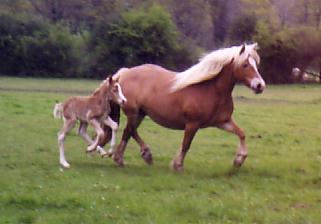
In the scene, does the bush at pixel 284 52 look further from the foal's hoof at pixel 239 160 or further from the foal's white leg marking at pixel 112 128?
the foal's hoof at pixel 239 160

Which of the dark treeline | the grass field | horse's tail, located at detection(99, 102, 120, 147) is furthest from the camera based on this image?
the dark treeline

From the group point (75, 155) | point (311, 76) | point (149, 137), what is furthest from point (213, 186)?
point (311, 76)

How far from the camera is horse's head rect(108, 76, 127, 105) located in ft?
43.0

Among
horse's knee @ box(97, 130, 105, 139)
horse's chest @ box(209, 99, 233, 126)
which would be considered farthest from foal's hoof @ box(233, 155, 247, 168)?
horse's knee @ box(97, 130, 105, 139)

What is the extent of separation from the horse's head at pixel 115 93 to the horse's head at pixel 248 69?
1947 millimetres

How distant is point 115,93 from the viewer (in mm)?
13133

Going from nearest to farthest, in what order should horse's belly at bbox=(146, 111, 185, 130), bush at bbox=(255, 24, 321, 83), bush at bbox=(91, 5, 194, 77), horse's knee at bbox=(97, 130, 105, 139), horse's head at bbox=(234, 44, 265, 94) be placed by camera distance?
horse's head at bbox=(234, 44, 265, 94), horse's knee at bbox=(97, 130, 105, 139), horse's belly at bbox=(146, 111, 185, 130), bush at bbox=(91, 5, 194, 77), bush at bbox=(255, 24, 321, 83)

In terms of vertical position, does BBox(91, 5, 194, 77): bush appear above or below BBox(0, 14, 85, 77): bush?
above

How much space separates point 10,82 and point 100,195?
1249 inches

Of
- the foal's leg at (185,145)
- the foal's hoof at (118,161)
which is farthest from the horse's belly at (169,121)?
the foal's hoof at (118,161)

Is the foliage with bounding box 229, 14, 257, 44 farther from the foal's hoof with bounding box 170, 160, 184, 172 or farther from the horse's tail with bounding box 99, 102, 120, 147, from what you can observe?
the foal's hoof with bounding box 170, 160, 184, 172

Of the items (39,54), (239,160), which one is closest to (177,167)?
(239,160)

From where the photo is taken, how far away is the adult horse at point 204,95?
12695 millimetres

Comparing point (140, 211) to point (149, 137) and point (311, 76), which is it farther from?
point (311, 76)
